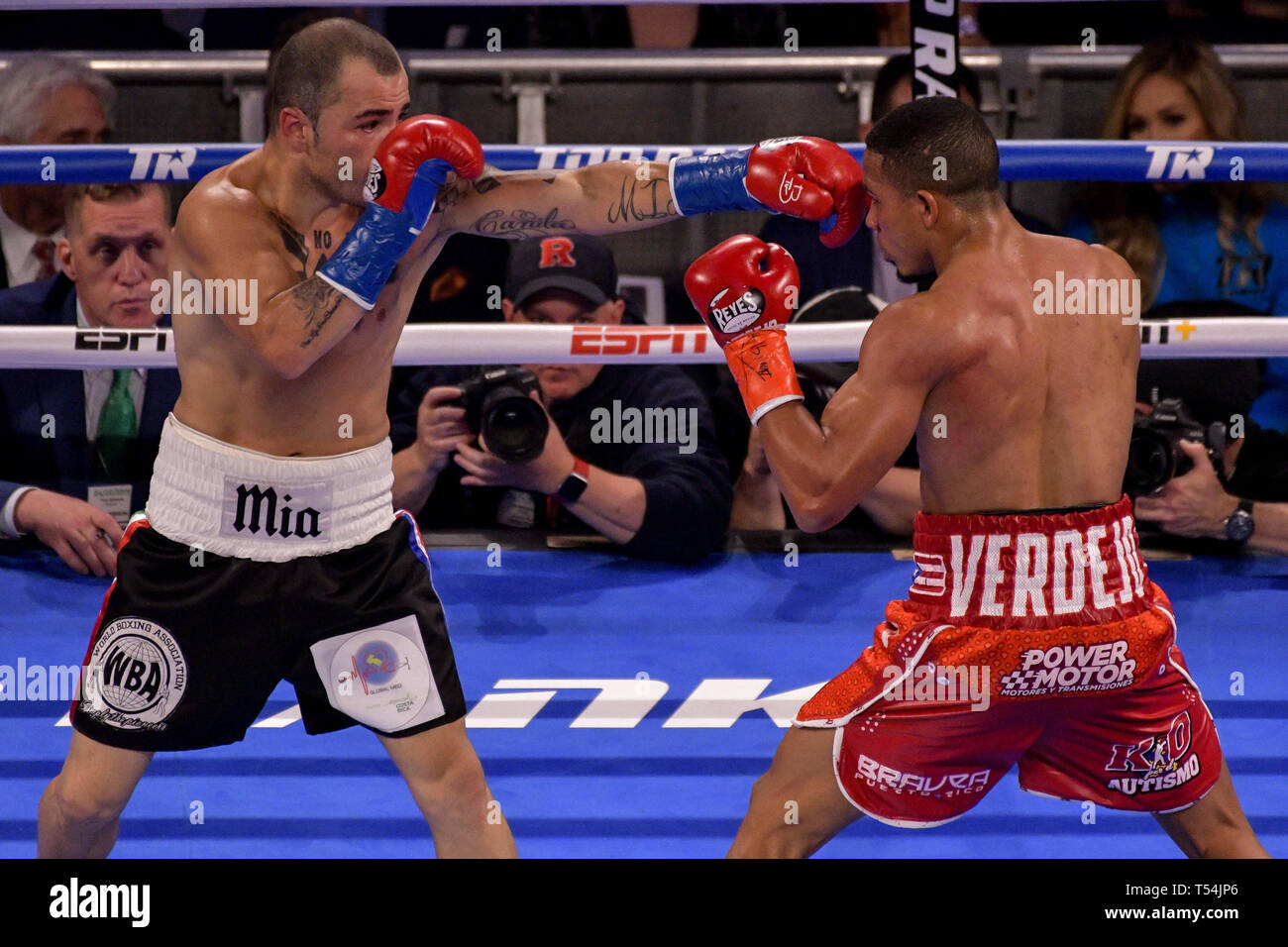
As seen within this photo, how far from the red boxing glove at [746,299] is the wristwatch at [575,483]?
45.0 inches

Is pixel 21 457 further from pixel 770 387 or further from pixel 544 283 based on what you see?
pixel 770 387

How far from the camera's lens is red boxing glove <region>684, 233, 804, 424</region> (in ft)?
6.57

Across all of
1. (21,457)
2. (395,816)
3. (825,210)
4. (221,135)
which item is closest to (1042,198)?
(825,210)

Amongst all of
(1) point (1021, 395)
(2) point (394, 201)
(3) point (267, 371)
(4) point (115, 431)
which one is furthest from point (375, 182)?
(4) point (115, 431)

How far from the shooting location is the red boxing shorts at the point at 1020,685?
183 cm

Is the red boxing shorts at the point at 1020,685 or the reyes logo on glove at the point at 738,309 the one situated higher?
the reyes logo on glove at the point at 738,309

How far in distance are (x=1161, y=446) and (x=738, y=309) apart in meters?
1.39

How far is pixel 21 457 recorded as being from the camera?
3363 millimetres

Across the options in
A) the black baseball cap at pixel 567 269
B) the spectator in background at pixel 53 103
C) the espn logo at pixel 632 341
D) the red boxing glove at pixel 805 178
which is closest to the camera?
the red boxing glove at pixel 805 178

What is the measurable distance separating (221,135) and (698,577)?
1.67m

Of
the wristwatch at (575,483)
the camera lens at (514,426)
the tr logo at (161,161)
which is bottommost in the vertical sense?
the wristwatch at (575,483)

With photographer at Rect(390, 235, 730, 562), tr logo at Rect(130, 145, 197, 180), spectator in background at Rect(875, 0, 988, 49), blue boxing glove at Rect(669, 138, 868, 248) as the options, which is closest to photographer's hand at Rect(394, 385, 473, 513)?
photographer at Rect(390, 235, 730, 562)
